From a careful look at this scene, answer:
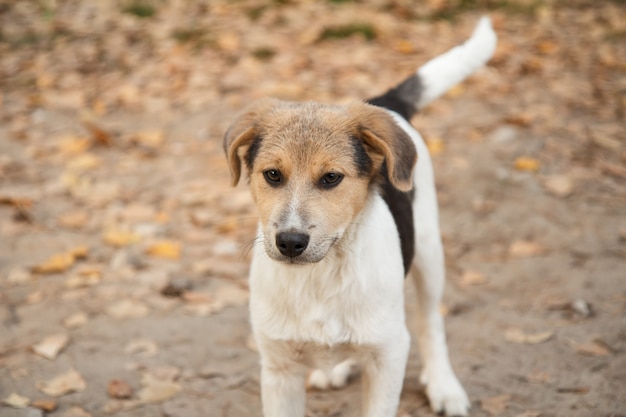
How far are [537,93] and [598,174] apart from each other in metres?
1.90

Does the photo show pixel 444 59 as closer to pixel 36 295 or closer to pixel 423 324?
pixel 423 324

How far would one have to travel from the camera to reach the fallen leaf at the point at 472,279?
5.07 metres

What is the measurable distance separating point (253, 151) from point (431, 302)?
1580 millimetres

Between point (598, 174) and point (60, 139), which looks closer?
point (598, 174)

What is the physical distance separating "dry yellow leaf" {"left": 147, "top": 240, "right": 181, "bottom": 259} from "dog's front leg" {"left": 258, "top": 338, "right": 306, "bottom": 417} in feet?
7.78

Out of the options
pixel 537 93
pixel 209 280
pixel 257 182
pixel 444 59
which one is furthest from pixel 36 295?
pixel 537 93

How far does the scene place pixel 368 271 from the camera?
3193 millimetres

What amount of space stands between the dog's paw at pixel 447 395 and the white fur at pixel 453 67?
1766 mm

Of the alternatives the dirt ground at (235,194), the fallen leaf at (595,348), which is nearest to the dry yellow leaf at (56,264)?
the dirt ground at (235,194)

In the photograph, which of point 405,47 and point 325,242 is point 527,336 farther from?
point 405,47

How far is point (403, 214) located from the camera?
11.9ft

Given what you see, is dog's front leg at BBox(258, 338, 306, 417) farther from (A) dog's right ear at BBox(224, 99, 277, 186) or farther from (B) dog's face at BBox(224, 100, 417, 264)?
(A) dog's right ear at BBox(224, 99, 277, 186)

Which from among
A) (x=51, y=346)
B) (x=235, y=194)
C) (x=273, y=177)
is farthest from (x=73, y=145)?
(x=273, y=177)

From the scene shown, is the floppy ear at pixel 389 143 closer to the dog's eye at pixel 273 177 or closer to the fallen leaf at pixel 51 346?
the dog's eye at pixel 273 177
